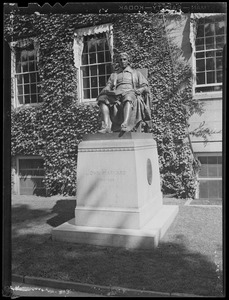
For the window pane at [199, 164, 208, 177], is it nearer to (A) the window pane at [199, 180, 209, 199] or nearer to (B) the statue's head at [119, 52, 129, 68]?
→ (A) the window pane at [199, 180, 209, 199]

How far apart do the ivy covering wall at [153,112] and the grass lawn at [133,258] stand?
1676 millimetres

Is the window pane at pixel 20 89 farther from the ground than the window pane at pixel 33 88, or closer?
closer

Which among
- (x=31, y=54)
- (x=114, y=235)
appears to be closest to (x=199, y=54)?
(x=31, y=54)

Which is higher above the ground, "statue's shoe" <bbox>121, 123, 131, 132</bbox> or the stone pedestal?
"statue's shoe" <bbox>121, 123, 131, 132</bbox>

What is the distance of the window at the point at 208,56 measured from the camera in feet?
16.8

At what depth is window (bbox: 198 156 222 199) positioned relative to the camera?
262 inches

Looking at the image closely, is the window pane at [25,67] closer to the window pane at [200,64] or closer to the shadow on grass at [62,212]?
the shadow on grass at [62,212]

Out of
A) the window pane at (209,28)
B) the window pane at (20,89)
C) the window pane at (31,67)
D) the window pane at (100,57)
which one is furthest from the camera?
the window pane at (100,57)

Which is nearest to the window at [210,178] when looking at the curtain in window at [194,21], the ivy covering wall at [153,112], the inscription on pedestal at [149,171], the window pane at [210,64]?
the ivy covering wall at [153,112]

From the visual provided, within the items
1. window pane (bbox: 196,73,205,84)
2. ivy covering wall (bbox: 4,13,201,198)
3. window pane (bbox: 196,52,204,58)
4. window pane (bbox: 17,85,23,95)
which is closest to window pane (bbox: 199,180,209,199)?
ivy covering wall (bbox: 4,13,201,198)

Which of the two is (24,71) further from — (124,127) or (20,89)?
(124,127)

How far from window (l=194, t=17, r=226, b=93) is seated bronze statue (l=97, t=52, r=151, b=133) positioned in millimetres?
1259

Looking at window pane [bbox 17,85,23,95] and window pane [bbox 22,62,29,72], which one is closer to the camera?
window pane [bbox 22,62,29,72]

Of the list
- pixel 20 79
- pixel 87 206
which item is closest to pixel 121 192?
pixel 87 206
